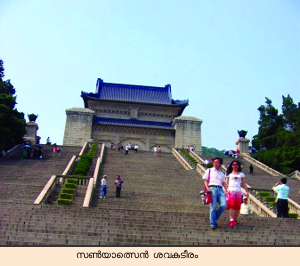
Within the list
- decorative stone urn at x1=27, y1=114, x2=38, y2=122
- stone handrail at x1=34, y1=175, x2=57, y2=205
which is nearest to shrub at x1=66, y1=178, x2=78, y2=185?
stone handrail at x1=34, y1=175, x2=57, y2=205

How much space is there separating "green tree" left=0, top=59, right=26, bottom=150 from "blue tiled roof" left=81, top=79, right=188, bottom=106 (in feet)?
76.3

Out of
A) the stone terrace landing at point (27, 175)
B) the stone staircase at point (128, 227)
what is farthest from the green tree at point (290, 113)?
the stone staircase at point (128, 227)

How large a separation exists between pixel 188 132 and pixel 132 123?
7067 millimetres

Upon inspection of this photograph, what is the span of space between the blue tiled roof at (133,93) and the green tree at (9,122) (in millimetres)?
23261

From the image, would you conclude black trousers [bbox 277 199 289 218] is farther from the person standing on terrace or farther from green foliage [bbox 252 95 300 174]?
green foliage [bbox 252 95 300 174]

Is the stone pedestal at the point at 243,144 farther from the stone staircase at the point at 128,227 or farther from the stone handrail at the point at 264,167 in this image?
the stone staircase at the point at 128,227

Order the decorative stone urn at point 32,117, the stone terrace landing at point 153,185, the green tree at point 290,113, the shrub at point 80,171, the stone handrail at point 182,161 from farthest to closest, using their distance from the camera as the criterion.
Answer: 1. the green tree at point 290,113
2. the decorative stone urn at point 32,117
3. the stone handrail at point 182,161
4. the shrub at point 80,171
5. the stone terrace landing at point 153,185

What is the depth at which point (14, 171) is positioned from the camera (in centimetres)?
2100

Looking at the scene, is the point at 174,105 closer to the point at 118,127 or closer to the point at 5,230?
the point at 118,127

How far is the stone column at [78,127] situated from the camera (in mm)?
45250

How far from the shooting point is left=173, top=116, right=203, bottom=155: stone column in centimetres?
4619

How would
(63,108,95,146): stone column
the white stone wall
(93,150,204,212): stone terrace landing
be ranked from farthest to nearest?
1. the white stone wall
2. (63,108,95,146): stone column
3. (93,150,204,212): stone terrace landing

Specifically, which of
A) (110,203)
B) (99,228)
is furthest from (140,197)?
(99,228)

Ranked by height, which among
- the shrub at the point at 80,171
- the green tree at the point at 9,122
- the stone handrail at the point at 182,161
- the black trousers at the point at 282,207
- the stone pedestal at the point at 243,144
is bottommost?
the black trousers at the point at 282,207
